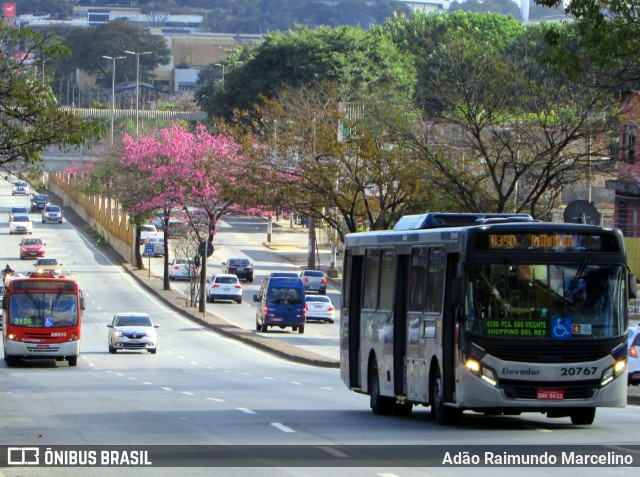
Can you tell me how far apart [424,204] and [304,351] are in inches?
276

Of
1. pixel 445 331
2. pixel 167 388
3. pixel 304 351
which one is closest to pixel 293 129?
pixel 304 351

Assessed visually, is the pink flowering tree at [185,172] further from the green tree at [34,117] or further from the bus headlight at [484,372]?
the bus headlight at [484,372]

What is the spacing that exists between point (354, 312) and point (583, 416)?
16.5 ft

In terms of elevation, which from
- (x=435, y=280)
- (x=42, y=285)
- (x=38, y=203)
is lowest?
(x=38, y=203)

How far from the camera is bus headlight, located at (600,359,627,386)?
1702 centimetres

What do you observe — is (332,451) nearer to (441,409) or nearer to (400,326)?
(441,409)

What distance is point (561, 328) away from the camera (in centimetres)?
1697

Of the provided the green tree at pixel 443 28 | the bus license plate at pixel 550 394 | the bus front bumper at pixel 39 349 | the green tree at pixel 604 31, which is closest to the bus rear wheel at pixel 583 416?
the bus license plate at pixel 550 394

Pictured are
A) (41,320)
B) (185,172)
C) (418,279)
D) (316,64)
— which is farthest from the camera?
(316,64)

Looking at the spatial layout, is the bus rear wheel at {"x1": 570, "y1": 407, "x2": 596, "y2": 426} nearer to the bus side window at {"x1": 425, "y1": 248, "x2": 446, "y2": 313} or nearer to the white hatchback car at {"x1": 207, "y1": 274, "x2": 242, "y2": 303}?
the bus side window at {"x1": 425, "y1": 248, "x2": 446, "y2": 313}

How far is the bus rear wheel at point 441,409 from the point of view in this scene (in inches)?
700

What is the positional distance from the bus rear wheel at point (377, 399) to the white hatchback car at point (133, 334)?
81.6ft

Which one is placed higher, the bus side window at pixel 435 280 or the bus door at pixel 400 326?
the bus side window at pixel 435 280

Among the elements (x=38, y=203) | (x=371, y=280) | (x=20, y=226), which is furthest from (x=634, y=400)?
(x=38, y=203)
